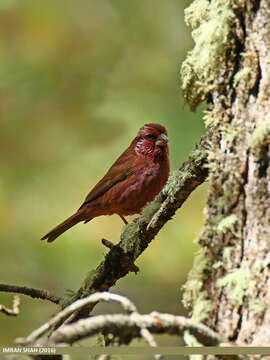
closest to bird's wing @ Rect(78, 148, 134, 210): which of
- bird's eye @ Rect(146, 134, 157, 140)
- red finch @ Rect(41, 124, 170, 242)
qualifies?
red finch @ Rect(41, 124, 170, 242)

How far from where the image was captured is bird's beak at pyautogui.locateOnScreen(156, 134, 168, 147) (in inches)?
120

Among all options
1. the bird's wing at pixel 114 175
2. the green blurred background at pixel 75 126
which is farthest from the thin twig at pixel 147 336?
the bird's wing at pixel 114 175

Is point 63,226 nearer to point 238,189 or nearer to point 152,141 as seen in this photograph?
point 152,141

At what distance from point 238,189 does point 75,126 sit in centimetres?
231

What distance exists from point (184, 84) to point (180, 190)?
1.37 feet

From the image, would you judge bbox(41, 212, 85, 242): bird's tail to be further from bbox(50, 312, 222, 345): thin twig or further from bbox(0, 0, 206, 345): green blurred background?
bbox(50, 312, 222, 345): thin twig

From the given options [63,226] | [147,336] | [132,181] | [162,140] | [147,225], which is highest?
[162,140]

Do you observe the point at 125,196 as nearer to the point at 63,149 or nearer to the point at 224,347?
the point at 63,149

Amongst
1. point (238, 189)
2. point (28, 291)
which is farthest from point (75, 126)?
point (238, 189)

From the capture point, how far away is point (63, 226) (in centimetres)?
330

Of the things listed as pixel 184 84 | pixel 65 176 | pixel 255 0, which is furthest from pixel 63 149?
pixel 255 0

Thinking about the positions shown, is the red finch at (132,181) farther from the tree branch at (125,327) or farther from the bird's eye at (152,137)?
the tree branch at (125,327)

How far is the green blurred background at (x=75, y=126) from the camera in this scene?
318cm

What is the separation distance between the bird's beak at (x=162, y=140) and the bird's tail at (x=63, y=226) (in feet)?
2.09
